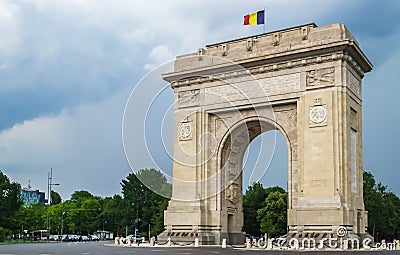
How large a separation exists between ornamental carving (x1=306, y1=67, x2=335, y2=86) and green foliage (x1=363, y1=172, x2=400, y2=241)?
31188 mm

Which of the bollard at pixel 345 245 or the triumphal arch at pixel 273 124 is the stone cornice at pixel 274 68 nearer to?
the triumphal arch at pixel 273 124

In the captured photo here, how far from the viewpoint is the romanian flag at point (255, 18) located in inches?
1651

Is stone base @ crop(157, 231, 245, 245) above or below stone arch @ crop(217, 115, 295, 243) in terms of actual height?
below

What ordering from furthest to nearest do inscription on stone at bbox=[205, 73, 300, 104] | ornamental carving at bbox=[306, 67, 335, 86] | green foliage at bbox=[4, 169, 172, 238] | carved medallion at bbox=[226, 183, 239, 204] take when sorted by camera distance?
green foliage at bbox=[4, 169, 172, 238]
carved medallion at bbox=[226, 183, 239, 204]
inscription on stone at bbox=[205, 73, 300, 104]
ornamental carving at bbox=[306, 67, 335, 86]

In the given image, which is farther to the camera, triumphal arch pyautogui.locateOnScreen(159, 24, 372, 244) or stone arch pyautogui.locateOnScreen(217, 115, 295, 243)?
stone arch pyautogui.locateOnScreen(217, 115, 295, 243)

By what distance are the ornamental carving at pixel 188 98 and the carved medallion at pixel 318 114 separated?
9.89 m

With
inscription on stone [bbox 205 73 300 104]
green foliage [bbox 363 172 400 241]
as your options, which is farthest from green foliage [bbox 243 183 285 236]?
inscription on stone [bbox 205 73 300 104]

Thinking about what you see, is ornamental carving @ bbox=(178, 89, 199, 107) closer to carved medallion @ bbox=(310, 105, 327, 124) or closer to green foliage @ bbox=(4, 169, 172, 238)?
carved medallion @ bbox=(310, 105, 327, 124)

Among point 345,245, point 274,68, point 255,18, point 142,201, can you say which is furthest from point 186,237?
point 142,201

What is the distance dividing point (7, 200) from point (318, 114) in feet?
179

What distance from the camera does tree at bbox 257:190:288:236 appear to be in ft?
247

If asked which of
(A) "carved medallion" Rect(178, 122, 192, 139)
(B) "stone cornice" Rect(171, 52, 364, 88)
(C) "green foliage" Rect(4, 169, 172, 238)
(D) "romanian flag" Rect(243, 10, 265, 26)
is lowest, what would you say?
(C) "green foliage" Rect(4, 169, 172, 238)

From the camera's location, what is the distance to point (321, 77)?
1473 inches

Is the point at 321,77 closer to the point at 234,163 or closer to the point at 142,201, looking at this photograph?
the point at 234,163
